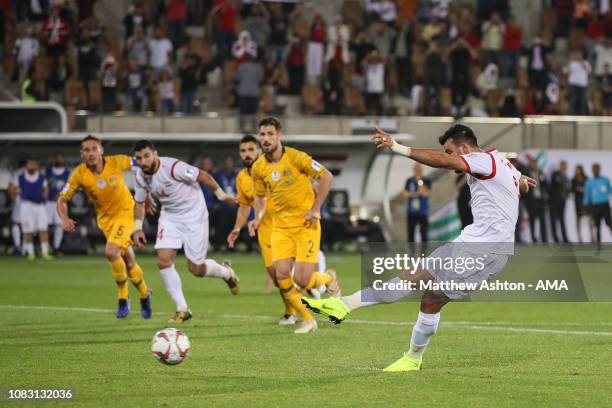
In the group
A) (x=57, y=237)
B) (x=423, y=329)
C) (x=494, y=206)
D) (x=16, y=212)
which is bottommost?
(x=57, y=237)

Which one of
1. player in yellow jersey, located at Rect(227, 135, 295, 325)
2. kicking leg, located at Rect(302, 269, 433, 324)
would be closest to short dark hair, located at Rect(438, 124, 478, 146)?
kicking leg, located at Rect(302, 269, 433, 324)

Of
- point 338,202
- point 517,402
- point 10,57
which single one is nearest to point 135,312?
point 517,402

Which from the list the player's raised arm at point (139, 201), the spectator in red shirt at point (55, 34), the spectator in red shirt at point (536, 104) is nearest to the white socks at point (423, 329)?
the player's raised arm at point (139, 201)

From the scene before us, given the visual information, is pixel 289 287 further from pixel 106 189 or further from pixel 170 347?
pixel 170 347

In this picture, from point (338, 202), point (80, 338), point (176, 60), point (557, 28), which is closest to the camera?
point (80, 338)

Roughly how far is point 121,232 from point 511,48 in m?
22.7

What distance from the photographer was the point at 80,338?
14.1 m

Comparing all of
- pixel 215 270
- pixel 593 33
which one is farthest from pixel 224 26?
pixel 215 270

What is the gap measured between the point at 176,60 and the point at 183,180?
19172mm

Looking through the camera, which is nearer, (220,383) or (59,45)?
(220,383)

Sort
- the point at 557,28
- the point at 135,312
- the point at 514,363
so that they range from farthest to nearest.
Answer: the point at 557,28 → the point at 135,312 → the point at 514,363

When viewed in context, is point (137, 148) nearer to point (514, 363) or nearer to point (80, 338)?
point (80, 338)

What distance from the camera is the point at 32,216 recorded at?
1142 inches

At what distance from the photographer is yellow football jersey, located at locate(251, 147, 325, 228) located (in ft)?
48.4
